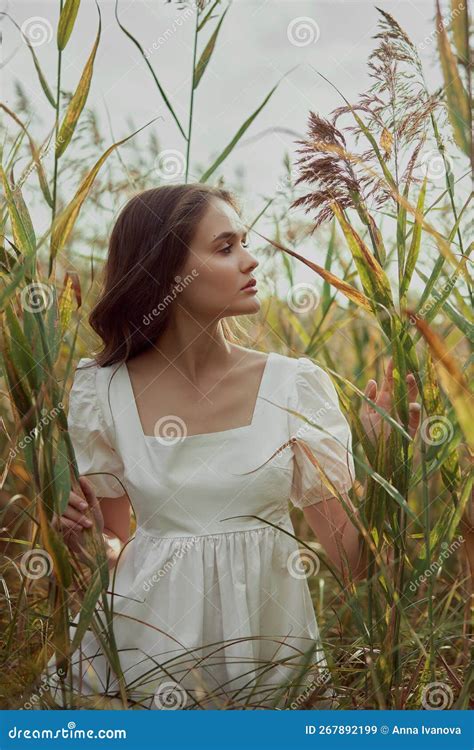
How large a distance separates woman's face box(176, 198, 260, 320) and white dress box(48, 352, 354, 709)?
15cm

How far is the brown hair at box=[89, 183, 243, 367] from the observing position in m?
1.37

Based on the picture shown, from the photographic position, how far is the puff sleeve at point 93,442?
53.9 inches

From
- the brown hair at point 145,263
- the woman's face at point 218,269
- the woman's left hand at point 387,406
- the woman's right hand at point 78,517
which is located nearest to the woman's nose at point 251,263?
the woman's face at point 218,269

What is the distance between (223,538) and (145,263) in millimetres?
465

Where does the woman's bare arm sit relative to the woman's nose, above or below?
below

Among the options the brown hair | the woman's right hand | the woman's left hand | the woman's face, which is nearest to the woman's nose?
the woman's face

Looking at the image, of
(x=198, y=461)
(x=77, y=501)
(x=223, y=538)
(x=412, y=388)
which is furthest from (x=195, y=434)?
(x=412, y=388)

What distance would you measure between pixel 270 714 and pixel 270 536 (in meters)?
0.31

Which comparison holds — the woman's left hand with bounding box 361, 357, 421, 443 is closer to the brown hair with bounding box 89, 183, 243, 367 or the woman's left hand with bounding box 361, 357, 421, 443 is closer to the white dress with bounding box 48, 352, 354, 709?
the white dress with bounding box 48, 352, 354, 709

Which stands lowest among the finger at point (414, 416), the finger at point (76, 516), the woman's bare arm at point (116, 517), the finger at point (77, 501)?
the woman's bare arm at point (116, 517)

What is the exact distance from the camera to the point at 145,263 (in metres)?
1.41

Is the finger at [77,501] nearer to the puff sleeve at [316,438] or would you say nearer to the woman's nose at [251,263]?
the puff sleeve at [316,438]

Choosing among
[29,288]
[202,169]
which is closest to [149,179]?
[202,169]

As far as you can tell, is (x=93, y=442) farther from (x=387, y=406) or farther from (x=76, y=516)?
(x=387, y=406)
